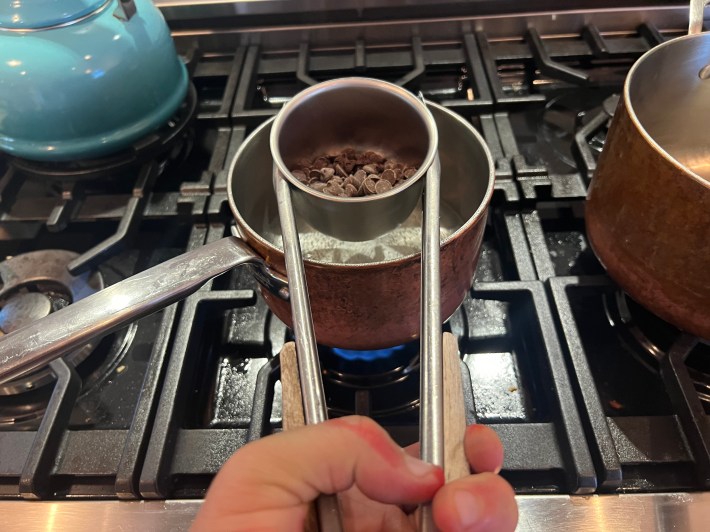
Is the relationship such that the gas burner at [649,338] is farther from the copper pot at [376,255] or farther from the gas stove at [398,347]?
the copper pot at [376,255]

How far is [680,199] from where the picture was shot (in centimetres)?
31

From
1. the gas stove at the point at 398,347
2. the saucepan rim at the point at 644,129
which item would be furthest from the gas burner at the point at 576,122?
the saucepan rim at the point at 644,129

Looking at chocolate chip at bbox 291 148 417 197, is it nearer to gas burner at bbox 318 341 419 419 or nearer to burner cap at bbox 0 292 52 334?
gas burner at bbox 318 341 419 419

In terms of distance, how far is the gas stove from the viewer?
13.6 inches

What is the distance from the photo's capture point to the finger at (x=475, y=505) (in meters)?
0.23

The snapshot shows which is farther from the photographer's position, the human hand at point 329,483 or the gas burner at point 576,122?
the gas burner at point 576,122

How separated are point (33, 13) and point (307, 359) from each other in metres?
0.42

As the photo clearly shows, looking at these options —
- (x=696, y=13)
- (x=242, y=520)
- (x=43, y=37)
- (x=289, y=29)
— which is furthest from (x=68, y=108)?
(x=696, y=13)

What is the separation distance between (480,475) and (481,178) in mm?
247

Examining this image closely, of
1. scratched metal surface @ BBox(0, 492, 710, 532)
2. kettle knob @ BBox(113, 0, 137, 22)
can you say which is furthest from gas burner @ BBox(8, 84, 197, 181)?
scratched metal surface @ BBox(0, 492, 710, 532)

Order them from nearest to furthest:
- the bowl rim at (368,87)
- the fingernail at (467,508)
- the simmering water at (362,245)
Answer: the fingernail at (467,508) → the bowl rim at (368,87) → the simmering water at (362,245)

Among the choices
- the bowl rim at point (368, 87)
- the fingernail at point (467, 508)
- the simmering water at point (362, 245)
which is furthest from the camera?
the simmering water at point (362, 245)

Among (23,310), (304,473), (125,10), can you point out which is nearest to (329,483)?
(304,473)

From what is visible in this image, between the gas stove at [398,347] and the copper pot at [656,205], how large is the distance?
5 centimetres
